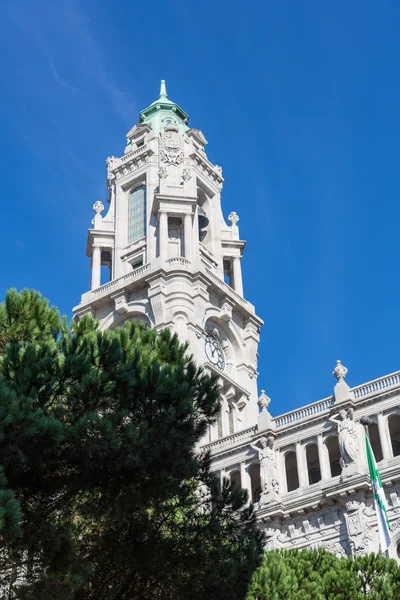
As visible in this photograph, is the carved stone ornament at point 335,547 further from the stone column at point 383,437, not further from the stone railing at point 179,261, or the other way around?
the stone railing at point 179,261

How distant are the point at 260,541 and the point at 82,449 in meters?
5.34

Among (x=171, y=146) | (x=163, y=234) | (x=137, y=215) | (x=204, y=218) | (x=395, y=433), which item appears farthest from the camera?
(x=171, y=146)

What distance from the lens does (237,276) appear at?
220 ft

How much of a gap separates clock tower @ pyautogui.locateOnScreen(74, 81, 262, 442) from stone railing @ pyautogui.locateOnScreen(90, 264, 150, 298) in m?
0.07

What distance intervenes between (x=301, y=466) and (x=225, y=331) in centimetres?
1942

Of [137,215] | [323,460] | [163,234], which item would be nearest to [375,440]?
[323,460]

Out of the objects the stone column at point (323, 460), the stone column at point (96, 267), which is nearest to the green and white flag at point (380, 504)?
the stone column at point (323, 460)

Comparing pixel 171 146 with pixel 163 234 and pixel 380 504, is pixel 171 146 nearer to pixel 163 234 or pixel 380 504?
pixel 163 234

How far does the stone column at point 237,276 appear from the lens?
66375 mm

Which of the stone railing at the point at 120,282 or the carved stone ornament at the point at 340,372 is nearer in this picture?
the carved stone ornament at the point at 340,372

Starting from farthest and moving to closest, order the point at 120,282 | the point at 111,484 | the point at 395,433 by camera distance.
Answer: the point at 120,282, the point at 395,433, the point at 111,484

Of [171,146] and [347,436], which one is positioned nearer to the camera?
[347,436]

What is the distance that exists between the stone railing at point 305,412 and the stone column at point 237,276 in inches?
819

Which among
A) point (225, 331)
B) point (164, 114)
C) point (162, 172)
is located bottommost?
point (225, 331)
